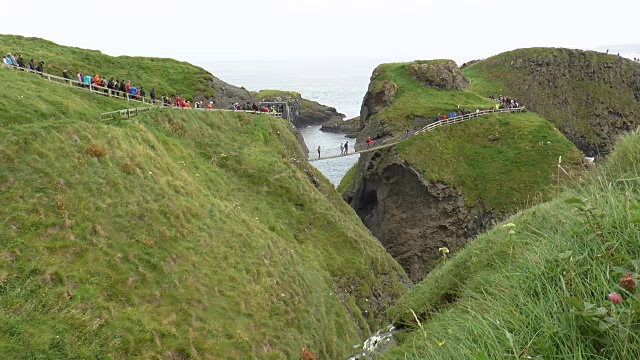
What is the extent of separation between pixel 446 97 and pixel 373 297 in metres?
47.0

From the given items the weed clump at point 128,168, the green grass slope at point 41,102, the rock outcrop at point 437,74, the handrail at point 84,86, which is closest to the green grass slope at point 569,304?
the weed clump at point 128,168

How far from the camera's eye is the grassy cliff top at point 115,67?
40625mm

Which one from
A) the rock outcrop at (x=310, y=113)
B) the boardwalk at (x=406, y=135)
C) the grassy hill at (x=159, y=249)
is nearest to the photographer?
the grassy hill at (x=159, y=249)

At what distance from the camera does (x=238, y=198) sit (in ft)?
92.0

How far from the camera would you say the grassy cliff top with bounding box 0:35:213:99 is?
40.6m

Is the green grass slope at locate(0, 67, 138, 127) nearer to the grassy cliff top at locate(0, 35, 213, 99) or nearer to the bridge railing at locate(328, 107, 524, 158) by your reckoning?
the grassy cliff top at locate(0, 35, 213, 99)

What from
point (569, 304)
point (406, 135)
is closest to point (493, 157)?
point (406, 135)

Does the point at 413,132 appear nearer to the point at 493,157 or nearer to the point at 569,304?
the point at 493,157

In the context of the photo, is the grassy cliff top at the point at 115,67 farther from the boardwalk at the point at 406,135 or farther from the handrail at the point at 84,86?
the boardwalk at the point at 406,135

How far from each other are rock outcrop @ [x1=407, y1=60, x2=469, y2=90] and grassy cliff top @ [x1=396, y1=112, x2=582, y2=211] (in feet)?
41.3

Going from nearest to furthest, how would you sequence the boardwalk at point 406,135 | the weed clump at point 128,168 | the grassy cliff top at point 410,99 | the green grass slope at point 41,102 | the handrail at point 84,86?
the weed clump at point 128,168, the green grass slope at point 41,102, the handrail at point 84,86, the boardwalk at point 406,135, the grassy cliff top at point 410,99

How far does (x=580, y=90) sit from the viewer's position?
8725cm

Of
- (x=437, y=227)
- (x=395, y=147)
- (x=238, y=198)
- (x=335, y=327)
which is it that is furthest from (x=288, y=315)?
(x=395, y=147)

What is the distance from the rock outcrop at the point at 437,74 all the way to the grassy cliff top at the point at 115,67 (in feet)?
114
